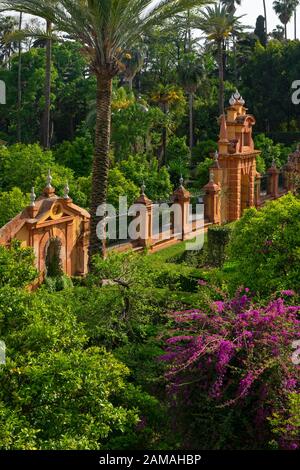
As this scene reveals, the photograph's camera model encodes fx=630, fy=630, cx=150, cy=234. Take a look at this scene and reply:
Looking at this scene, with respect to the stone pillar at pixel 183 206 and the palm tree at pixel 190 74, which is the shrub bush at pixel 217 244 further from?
the palm tree at pixel 190 74

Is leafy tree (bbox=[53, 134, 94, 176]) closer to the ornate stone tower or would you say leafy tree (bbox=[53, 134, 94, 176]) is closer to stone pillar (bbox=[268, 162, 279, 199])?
the ornate stone tower

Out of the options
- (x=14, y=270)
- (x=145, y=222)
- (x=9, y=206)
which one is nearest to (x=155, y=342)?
(x=14, y=270)

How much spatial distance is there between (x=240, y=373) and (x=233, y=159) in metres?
21.5

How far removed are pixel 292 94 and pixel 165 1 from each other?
34247mm

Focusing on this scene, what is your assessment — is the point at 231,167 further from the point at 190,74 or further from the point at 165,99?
the point at 190,74

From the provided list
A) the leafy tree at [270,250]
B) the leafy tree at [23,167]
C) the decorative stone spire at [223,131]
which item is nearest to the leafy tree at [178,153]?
the decorative stone spire at [223,131]

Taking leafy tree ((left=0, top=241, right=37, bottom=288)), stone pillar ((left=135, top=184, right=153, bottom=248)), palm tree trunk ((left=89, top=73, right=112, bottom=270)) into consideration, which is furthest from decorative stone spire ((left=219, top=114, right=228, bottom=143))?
leafy tree ((left=0, top=241, right=37, bottom=288))

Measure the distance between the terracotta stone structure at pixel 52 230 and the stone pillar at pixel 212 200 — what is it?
9335 mm

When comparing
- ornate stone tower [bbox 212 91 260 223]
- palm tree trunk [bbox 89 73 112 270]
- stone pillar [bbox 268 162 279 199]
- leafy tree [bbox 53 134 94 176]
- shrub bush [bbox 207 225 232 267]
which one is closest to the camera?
palm tree trunk [bbox 89 73 112 270]

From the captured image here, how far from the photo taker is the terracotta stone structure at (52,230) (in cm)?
1844

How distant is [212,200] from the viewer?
28.9 metres

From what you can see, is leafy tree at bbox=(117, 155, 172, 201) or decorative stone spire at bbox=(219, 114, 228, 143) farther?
decorative stone spire at bbox=(219, 114, 228, 143)

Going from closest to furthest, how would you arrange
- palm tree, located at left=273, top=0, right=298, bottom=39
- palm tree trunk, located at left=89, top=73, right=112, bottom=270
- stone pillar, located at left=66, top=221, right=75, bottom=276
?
palm tree trunk, located at left=89, top=73, right=112, bottom=270
stone pillar, located at left=66, top=221, right=75, bottom=276
palm tree, located at left=273, top=0, right=298, bottom=39

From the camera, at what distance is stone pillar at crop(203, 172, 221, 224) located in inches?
1134
